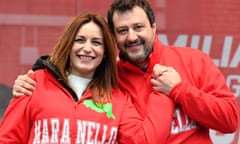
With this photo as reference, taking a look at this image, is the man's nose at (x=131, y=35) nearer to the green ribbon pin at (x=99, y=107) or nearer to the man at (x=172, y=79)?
the man at (x=172, y=79)

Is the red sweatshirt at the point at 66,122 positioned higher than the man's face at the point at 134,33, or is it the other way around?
the man's face at the point at 134,33

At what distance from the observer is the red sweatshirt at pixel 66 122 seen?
253 cm

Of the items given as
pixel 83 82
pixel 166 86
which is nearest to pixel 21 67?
pixel 83 82

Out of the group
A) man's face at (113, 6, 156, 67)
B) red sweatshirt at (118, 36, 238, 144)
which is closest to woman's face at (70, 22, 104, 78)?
man's face at (113, 6, 156, 67)

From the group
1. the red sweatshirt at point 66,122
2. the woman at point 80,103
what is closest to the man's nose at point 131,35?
the woman at point 80,103

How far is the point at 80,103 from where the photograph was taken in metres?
2.61

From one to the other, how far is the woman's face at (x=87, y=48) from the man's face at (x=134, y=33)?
136 mm

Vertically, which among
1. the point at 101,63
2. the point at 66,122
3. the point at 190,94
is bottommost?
the point at 66,122

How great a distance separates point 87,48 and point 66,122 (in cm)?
40

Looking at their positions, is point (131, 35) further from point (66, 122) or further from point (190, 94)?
point (66, 122)

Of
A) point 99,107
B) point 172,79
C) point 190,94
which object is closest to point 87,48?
point 99,107

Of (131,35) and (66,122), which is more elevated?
(131,35)

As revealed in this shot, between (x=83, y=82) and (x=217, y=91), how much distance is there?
28.2 inches

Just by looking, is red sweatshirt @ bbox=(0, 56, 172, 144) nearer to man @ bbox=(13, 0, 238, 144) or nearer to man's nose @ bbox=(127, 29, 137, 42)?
man @ bbox=(13, 0, 238, 144)
